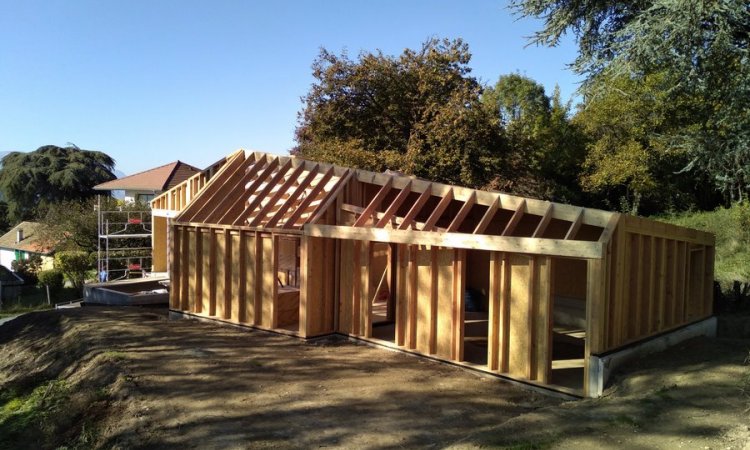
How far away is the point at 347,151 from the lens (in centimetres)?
2094

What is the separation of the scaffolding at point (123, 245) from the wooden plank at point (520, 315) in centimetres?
1637

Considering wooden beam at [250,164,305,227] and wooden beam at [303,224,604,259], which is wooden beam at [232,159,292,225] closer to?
wooden beam at [250,164,305,227]

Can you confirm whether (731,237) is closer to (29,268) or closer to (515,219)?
(515,219)

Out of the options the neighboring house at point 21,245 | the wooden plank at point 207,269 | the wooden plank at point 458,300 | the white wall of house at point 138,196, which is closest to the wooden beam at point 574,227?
the wooden plank at point 458,300

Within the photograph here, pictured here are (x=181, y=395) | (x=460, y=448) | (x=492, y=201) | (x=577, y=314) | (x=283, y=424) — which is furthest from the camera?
(x=577, y=314)

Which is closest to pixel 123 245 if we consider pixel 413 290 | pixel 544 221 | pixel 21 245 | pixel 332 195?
pixel 332 195

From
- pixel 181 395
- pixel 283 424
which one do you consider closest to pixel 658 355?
pixel 283 424

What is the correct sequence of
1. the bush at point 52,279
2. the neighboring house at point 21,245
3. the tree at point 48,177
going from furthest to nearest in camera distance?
the tree at point 48,177
the neighboring house at point 21,245
the bush at point 52,279

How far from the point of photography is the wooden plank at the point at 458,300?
7930 millimetres

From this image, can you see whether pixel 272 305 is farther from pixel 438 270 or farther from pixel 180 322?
pixel 438 270

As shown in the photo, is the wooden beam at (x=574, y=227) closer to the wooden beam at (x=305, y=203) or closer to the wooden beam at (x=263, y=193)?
the wooden beam at (x=305, y=203)

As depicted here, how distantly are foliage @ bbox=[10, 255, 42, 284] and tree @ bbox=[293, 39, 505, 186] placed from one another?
20956 mm

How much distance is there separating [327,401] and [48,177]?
4726 centimetres

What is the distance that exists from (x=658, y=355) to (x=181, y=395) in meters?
6.57
